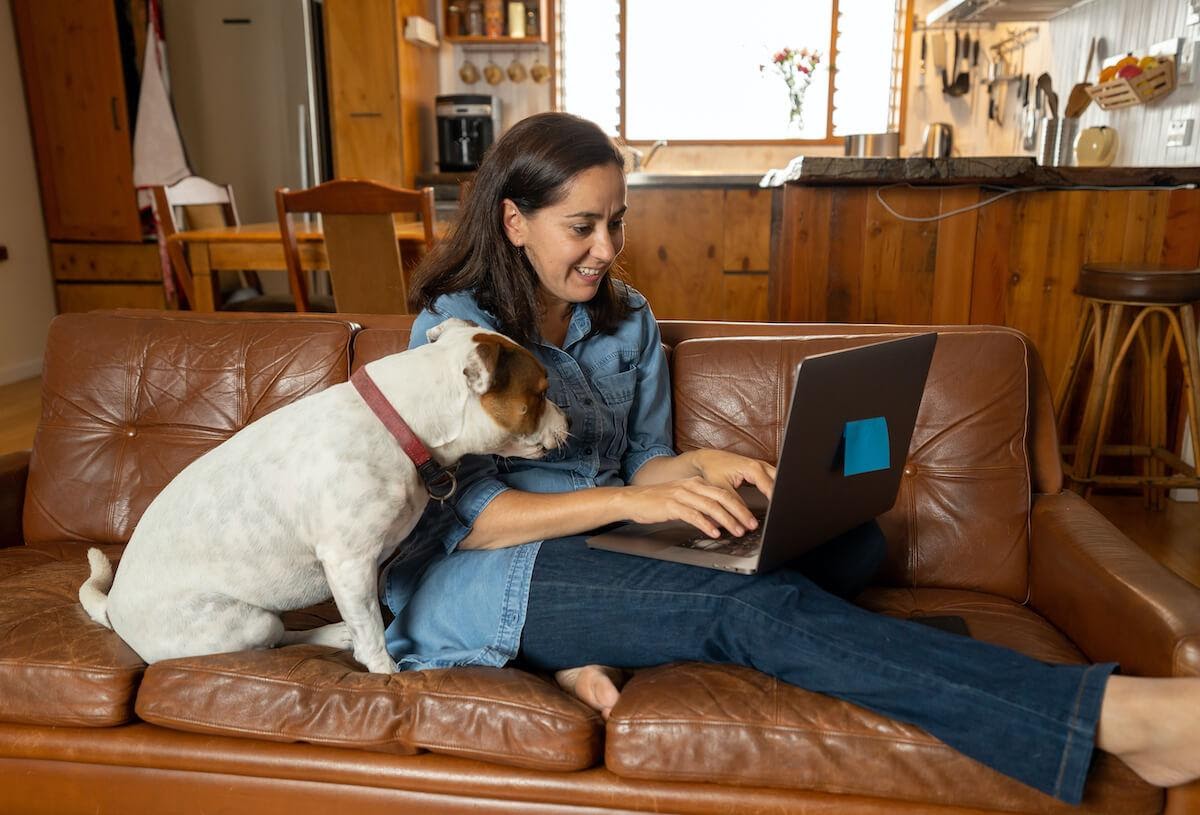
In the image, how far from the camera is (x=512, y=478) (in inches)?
65.4

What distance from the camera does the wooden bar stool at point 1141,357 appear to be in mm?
2932

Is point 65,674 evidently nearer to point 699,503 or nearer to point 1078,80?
point 699,503

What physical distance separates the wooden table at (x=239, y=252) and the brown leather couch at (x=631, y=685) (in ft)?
5.88

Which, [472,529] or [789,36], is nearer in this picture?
[472,529]

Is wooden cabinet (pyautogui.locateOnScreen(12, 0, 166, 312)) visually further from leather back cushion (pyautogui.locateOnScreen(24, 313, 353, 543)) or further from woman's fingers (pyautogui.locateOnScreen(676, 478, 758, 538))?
woman's fingers (pyautogui.locateOnScreen(676, 478, 758, 538))

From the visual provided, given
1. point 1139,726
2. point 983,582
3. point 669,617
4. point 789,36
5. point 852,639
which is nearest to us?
point 1139,726

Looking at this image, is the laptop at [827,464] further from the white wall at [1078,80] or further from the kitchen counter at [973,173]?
the white wall at [1078,80]

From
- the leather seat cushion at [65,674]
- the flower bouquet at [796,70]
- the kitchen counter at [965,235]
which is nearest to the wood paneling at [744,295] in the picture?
the kitchen counter at [965,235]

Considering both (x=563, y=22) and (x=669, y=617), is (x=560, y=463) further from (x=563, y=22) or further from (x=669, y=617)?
(x=563, y=22)

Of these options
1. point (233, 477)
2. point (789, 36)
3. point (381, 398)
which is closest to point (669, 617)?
point (381, 398)

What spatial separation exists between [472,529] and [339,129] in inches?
191

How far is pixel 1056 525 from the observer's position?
1.71 m

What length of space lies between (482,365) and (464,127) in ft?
16.0

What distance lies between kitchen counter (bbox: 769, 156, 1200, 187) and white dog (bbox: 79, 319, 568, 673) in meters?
1.89
